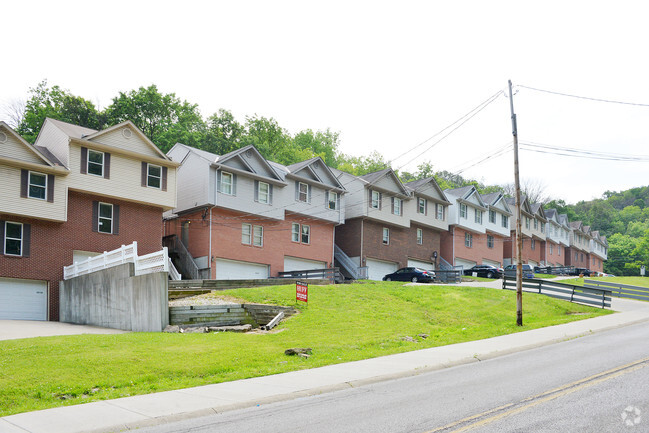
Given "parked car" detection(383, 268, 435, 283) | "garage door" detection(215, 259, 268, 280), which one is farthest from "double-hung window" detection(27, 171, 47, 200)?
"parked car" detection(383, 268, 435, 283)

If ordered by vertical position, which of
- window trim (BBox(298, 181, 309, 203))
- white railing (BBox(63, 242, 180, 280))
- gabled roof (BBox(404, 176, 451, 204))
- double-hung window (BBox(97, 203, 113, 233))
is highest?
gabled roof (BBox(404, 176, 451, 204))

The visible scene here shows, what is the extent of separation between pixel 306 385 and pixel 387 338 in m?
6.80

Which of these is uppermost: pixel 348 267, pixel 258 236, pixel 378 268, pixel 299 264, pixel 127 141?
pixel 127 141

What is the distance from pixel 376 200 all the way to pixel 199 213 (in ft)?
52.1

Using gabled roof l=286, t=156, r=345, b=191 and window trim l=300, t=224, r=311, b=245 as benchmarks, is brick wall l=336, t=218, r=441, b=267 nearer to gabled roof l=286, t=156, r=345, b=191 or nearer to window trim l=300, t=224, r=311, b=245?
gabled roof l=286, t=156, r=345, b=191

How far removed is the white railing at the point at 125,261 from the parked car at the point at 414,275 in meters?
22.9

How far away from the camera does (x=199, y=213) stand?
36.6 metres

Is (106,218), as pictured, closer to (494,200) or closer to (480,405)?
(480,405)

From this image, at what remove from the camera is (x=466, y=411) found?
857 centimetres

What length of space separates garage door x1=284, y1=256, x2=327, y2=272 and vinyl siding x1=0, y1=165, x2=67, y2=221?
16456mm

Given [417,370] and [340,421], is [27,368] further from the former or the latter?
[417,370]

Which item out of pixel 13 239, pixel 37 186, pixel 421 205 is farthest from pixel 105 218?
pixel 421 205

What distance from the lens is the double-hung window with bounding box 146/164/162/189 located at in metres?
33.6

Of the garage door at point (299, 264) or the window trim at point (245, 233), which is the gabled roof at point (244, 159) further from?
the garage door at point (299, 264)
